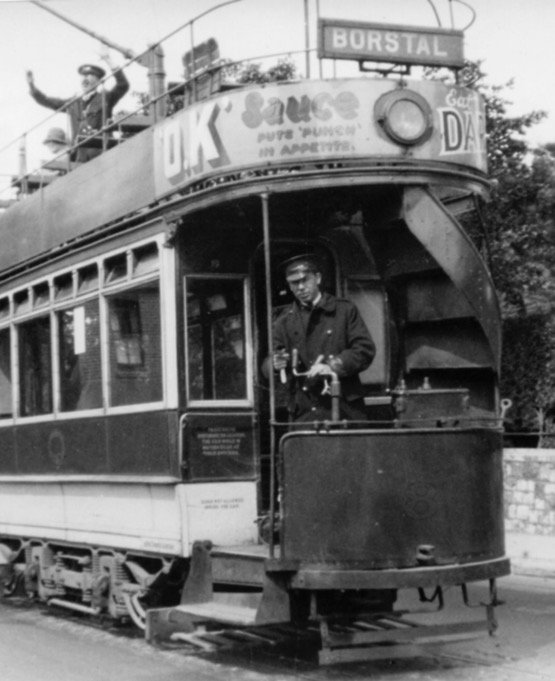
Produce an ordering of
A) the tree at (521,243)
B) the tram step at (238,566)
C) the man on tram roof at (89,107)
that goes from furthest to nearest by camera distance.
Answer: the tree at (521,243)
the man on tram roof at (89,107)
the tram step at (238,566)

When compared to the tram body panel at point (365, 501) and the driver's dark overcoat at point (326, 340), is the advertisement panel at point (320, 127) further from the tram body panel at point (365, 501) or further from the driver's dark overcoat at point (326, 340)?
the tram body panel at point (365, 501)

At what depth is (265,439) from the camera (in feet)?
26.6

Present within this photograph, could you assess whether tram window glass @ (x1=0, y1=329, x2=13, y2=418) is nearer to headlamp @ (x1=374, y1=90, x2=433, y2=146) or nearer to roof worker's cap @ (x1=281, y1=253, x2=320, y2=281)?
roof worker's cap @ (x1=281, y1=253, x2=320, y2=281)

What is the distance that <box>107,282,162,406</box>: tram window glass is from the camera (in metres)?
7.85

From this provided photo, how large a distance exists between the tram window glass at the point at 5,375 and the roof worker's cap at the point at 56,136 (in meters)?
1.98

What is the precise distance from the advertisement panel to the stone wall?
21.9 feet

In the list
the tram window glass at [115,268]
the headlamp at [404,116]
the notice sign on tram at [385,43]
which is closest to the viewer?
the headlamp at [404,116]

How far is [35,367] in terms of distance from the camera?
9.81 m

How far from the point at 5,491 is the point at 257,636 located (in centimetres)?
305

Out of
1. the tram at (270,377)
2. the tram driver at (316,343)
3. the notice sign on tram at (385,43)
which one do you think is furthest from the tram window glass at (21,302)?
the notice sign on tram at (385,43)

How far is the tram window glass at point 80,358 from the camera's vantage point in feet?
28.3

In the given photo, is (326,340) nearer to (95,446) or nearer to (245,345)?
(245,345)

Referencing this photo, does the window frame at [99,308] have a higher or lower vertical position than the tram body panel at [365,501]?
higher

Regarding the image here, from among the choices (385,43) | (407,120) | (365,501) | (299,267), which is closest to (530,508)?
(299,267)
